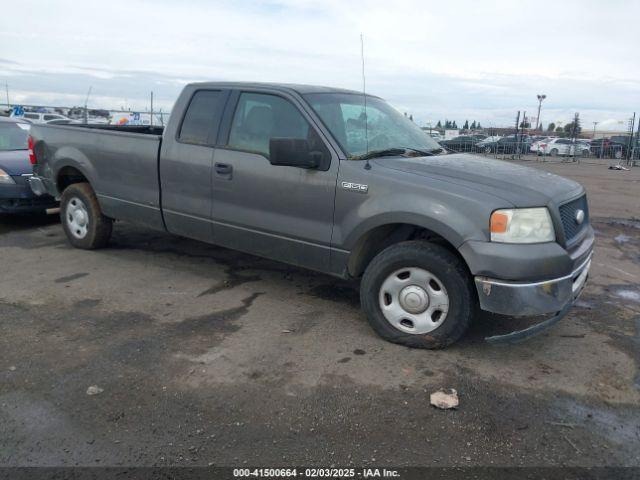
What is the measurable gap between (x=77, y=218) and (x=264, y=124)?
2997mm

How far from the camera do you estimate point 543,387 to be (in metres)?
3.60

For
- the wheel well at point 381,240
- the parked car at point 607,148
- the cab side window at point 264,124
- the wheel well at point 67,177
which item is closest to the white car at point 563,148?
the parked car at point 607,148

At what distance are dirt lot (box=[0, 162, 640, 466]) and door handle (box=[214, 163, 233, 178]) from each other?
112 centimetres

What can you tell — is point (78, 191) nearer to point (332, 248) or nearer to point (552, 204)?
point (332, 248)

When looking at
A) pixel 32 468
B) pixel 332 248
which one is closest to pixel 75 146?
pixel 332 248

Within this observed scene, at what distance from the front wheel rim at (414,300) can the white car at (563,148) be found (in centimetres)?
2937

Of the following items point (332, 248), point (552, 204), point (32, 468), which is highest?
point (552, 204)

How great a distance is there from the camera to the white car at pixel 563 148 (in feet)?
103

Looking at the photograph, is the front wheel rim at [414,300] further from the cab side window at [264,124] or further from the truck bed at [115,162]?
the truck bed at [115,162]

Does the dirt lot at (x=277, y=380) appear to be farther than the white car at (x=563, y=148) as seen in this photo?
No

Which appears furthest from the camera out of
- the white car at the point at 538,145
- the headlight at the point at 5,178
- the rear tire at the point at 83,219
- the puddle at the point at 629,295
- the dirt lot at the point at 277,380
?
the white car at the point at 538,145

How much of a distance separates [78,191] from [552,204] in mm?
5044

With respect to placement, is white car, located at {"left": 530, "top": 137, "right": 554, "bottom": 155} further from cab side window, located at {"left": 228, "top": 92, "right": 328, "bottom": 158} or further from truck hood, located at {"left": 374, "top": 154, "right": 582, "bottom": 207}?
cab side window, located at {"left": 228, "top": 92, "right": 328, "bottom": 158}

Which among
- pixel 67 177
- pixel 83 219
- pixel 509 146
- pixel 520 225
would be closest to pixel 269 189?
pixel 520 225
